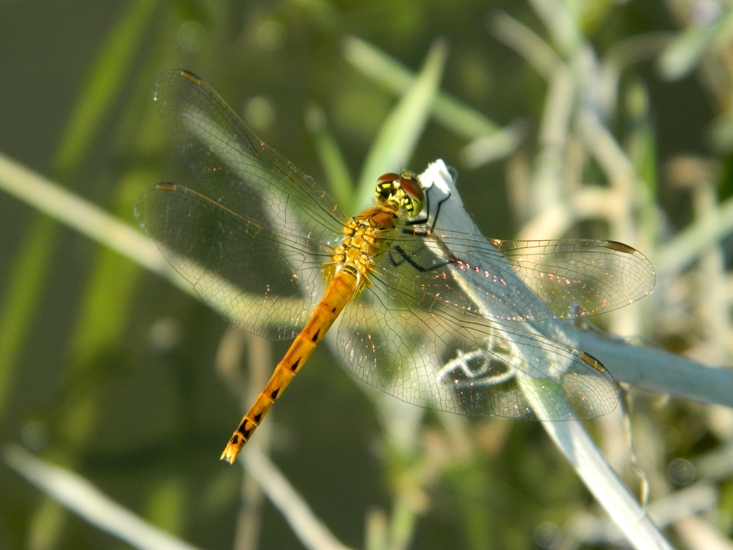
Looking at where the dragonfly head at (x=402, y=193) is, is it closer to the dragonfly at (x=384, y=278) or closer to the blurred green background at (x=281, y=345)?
the dragonfly at (x=384, y=278)

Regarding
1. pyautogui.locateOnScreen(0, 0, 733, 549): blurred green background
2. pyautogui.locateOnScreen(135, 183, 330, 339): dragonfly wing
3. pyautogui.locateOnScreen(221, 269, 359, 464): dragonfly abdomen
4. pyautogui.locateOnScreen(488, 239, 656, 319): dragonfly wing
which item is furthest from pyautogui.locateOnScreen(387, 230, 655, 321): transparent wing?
pyautogui.locateOnScreen(0, 0, 733, 549): blurred green background

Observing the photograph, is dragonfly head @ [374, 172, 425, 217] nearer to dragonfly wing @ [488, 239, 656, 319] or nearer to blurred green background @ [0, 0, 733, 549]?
dragonfly wing @ [488, 239, 656, 319]

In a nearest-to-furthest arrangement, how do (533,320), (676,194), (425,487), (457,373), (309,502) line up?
(533,320) < (457,373) < (425,487) < (309,502) < (676,194)

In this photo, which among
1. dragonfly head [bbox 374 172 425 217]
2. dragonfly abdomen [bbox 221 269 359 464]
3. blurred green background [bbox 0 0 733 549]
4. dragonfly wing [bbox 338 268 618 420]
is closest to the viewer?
dragonfly wing [bbox 338 268 618 420]

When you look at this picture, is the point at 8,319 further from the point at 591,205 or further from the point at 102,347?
the point at 591,205

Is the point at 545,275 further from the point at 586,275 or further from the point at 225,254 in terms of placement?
the point at 225,254

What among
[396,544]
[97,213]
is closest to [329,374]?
[396,544]
